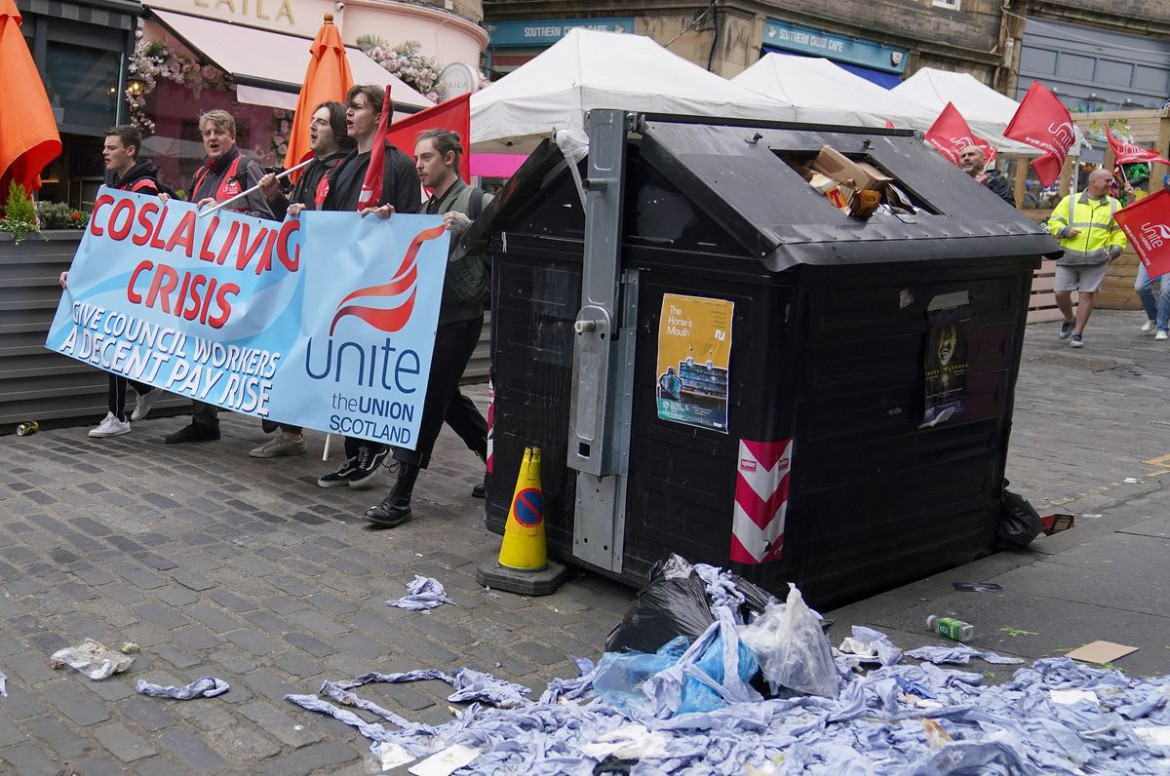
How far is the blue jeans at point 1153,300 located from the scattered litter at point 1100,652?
10.6m

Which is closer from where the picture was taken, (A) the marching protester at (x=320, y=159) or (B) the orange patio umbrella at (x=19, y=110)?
(A) the marching protester at (x=320, y=159)

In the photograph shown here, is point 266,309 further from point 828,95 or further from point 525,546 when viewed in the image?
point 828,95

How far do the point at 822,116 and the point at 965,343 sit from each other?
8.97 m

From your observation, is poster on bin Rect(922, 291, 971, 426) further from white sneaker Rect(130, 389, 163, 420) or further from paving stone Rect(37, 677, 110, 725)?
white sneaker Rect(130, 389, 163, 420)

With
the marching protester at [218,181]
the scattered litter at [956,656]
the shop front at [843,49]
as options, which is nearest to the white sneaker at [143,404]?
the marching protester at [218,181]

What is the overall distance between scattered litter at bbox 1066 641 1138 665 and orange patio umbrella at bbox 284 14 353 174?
6.78m

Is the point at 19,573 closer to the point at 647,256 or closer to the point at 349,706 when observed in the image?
the point at 349,706

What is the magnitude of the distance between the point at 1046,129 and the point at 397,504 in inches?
363

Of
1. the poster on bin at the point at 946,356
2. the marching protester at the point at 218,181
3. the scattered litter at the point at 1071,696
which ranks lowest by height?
the scattered litter at the point at 1071,696

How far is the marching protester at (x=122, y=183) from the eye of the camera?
7.52m

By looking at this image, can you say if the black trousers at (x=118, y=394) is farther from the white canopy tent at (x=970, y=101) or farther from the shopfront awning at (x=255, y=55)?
the white canopy tent at (x=970, y=101)

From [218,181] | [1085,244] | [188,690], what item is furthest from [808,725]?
[1085,244]

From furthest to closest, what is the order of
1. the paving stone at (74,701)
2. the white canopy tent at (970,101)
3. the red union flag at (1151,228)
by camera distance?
the white canopy tent at (970,101) < the red union flag at (1151,228) < the paving stone at (74,701)

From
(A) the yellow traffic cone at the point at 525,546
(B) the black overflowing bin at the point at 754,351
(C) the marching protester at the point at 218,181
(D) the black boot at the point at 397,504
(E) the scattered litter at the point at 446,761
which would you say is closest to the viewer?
(E) the scattered litter at the point at 446,761
